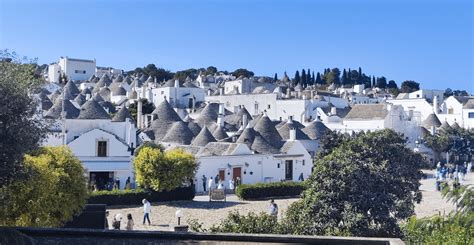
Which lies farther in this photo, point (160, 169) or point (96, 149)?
point (96, 149)

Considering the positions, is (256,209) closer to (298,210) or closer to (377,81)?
(298,210)

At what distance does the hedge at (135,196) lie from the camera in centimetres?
2672

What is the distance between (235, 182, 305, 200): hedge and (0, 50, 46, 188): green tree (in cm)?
1869

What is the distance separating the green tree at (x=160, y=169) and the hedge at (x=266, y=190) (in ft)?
10.1

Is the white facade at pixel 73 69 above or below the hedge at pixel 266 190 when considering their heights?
above

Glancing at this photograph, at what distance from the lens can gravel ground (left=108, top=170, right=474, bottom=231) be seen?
2401 cm

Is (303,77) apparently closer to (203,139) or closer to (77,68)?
(77,68)

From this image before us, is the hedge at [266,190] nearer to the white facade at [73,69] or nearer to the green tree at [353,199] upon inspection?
the green tree at [353,199]

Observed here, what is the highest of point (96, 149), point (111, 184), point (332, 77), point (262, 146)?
point (332, 77)

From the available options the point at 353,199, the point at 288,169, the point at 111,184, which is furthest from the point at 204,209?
the point at 288,169

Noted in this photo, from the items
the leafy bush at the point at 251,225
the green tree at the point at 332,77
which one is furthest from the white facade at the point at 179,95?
the green tree at the point at 332,77

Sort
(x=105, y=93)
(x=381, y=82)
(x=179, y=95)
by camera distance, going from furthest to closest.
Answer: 1. (x=381, y=82)
2. (x=105, y=93)
3. (x=179, y=95)

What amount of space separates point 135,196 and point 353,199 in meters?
12.8

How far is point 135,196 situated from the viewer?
28203 millimetres
